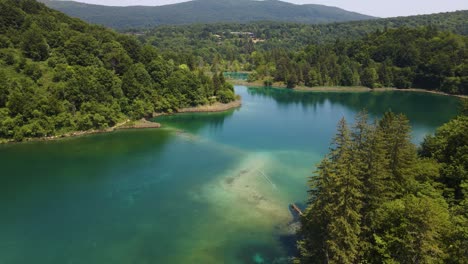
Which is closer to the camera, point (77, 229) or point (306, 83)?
point (77, 229)

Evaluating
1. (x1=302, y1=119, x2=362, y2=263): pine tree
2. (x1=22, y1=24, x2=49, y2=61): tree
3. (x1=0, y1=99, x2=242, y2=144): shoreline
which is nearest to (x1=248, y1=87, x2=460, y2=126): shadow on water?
(x1=0, y1=99, x2=242, y2=144): shoreline

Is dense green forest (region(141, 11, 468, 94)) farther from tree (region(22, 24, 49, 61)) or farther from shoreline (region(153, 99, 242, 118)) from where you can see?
tree (region(22, 24, 49, 61))

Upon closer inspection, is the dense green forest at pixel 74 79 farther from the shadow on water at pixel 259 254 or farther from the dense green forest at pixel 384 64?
the shadow on water at pixel 259 254

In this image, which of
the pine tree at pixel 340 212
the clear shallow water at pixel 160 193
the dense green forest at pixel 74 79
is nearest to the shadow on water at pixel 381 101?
the clear shallow water at pixel 160 193

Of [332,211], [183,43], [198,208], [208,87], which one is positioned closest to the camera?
[332,211]

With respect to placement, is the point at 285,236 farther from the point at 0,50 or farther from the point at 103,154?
the point at 0,50

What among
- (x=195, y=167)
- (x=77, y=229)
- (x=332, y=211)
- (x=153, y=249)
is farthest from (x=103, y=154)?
(x=332, y=211)
